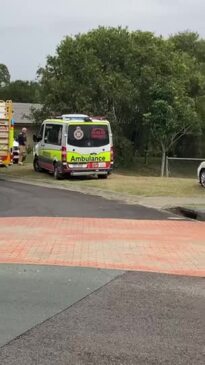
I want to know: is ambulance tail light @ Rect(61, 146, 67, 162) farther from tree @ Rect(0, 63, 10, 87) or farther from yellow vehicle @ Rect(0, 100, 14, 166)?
tree @ Rect(0, 63, 10, 87)

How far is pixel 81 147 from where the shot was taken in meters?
23.5

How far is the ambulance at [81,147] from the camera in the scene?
23359mm

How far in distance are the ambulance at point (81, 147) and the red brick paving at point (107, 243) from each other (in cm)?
994

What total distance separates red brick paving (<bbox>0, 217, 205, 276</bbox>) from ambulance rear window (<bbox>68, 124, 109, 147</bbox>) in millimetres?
10000

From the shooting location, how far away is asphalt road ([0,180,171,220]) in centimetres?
1455

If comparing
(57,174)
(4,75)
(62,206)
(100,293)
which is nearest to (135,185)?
(57,174)

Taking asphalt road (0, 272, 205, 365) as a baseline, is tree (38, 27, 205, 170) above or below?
above

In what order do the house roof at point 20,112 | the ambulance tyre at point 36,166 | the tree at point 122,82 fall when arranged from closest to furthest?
1. the ambulance tyre at point 36,166
2. the tree at point 122,82
3. the house roof at point 20,112

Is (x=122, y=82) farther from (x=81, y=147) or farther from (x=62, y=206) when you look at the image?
(x=62, y=206)

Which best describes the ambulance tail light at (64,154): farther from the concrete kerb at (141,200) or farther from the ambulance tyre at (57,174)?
the concrete kerb at (141,200)

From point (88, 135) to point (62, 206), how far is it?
7.85 meters

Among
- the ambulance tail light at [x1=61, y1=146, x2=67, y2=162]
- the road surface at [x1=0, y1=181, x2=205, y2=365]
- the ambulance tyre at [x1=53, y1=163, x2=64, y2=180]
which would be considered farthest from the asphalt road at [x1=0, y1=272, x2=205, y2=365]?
the ambulance tyre at [x1=53, y1=163, x2=64, y2=180]

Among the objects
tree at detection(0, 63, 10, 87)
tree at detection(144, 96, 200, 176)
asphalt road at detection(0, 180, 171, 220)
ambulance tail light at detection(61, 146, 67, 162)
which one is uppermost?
tree at detection(0, 63, 10, 87)

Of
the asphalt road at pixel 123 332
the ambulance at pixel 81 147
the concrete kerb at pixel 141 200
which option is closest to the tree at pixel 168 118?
the ambulance at pixel 81 147
